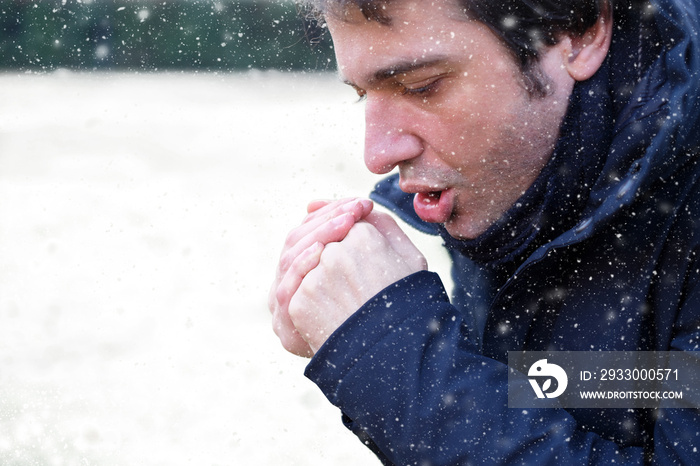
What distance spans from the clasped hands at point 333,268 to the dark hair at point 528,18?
41 cm

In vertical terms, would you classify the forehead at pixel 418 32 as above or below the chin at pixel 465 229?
above

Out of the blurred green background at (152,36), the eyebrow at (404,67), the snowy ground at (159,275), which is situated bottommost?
the blurred green background at (152,36)

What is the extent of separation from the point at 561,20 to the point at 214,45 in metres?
13.3

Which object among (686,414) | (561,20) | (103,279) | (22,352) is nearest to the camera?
(686,414)

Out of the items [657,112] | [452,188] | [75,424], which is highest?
[657,112]

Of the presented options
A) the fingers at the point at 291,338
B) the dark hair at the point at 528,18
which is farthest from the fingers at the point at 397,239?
the dark hair at the point at 528,18

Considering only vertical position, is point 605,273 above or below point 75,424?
above

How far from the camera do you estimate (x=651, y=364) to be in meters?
1.59

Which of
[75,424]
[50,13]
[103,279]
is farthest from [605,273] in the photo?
[50,13]

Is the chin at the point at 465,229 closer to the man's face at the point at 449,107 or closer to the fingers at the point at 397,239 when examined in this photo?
the man's face at the point at 449,107

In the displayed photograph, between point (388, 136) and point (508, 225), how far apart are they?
0.32m

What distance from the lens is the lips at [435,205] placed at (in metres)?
1.77

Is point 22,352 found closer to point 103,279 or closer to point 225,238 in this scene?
point 103,279

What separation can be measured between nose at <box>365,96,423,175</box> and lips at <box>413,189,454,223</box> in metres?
0.12
